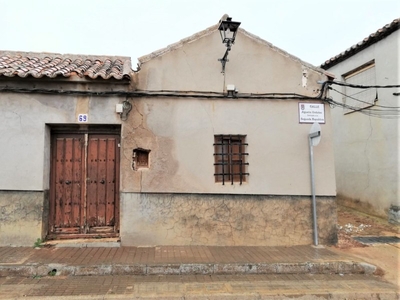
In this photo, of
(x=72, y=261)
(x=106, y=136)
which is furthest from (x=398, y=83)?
(x=72, y=261)

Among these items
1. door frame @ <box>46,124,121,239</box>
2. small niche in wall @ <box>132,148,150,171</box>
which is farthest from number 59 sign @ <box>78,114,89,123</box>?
small niche in wall @ <box>132,148,150,171</box>

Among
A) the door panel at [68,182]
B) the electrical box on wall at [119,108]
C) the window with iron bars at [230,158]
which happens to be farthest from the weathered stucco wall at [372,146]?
the door panel at [68,182]

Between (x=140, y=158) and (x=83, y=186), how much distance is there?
4.37ft

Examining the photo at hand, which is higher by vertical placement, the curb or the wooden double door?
the wooden double door

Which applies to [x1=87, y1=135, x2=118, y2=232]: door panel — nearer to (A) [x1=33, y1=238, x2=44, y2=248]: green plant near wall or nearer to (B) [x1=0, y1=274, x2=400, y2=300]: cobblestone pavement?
(A) [x1=33, y1=238, x2=44, y2=248]: green plant near wall

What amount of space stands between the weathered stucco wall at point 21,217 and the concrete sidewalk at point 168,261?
197 millimetres

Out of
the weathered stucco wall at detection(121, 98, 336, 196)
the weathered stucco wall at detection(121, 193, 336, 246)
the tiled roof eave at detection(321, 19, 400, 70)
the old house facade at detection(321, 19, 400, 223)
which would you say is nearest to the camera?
the weathered stucco wall at detection(121, 193, 336, 246)

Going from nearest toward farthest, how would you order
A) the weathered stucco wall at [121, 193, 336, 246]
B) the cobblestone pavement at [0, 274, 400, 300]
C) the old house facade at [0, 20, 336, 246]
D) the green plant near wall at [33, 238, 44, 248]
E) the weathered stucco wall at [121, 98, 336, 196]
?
1. the cobblestone pavement at [0, 274, 400, 300]
2. the green plant near wall at [33, 238, 44, 248]
3. the old house facade at [0, 20, 336, 246]
4. the weathered stucco wall at [121, 193, 336, 246]
5. the weathered stucco wall at [121, 98, 336, 196]

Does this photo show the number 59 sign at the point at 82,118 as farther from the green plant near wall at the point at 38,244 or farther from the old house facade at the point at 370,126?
the old house facade at the point at 370,126

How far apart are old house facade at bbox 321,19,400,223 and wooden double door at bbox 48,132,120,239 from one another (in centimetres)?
604

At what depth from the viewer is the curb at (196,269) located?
4.54 m

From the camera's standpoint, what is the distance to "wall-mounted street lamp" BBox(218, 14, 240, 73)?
550 centimetres

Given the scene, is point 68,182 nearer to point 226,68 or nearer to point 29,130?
point 29,130

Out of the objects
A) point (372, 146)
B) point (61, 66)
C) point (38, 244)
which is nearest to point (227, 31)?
point (61, 66)
